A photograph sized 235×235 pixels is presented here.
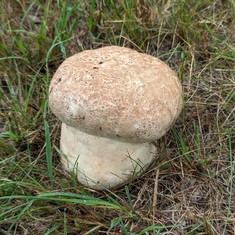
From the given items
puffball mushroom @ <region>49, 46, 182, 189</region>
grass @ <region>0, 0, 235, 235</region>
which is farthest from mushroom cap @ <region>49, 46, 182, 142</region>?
grass @ <region>0, 0, 235, 235</region>

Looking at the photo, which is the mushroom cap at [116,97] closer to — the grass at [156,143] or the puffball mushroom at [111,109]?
the puffball mushroom at [111,109]

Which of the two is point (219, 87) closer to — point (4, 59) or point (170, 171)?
point (170, 171)

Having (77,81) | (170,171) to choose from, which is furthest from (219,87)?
(77,81)

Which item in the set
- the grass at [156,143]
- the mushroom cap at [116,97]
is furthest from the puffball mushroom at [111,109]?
the grass at [156,143]

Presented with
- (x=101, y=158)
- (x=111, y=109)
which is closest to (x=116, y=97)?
(x=111, y=109)

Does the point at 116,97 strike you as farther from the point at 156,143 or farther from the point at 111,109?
the point at 156,143

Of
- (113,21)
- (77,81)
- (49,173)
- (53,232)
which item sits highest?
(77,81)
